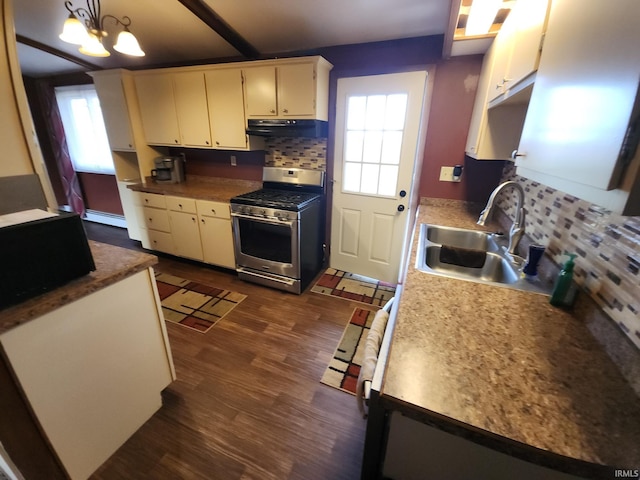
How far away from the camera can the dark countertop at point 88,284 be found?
86 cm

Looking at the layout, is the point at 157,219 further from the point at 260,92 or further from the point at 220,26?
the point at 220,26

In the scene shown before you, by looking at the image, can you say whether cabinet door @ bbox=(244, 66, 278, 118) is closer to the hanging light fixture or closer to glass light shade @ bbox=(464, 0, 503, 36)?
the hanging light fixture

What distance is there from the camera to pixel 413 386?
0.65 meters

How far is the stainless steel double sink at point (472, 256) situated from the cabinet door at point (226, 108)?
204 cm

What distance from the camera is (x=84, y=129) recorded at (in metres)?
4.03

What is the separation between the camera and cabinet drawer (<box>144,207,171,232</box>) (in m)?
3.05

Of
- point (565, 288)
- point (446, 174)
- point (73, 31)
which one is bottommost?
point (565, 288)

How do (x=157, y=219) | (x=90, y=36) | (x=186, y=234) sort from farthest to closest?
(x=157, y=219) < (x=186, y=234) < (x=90, y=36)

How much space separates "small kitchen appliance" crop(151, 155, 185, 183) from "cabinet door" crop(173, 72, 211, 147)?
0.41 meters

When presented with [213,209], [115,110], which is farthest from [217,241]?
[115,110]

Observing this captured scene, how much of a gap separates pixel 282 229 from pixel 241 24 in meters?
1.82

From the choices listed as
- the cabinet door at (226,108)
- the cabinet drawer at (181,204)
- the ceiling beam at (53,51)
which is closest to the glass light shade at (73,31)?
the cabinet door at (226,108)

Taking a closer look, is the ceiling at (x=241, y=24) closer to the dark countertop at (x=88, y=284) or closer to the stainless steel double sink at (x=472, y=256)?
the stainless steel double sink at (x=472, y=256)

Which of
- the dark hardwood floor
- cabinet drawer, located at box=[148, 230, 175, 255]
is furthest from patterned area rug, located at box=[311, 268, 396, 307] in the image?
cabinet drawer, located at box=[148, 230, 175, 255]
